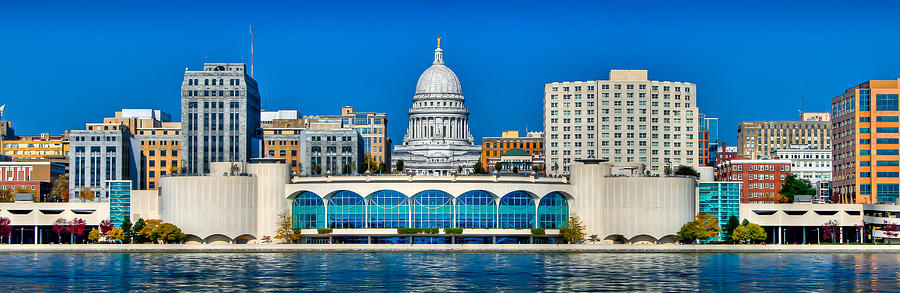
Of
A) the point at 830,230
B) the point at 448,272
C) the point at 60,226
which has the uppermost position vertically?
the point at 60,226

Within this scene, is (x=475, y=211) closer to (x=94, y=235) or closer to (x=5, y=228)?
(x=94, y=235)

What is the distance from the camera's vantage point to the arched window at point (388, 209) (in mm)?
181125

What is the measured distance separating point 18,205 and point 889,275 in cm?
11703

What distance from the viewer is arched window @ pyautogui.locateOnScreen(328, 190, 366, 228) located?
7146 inches

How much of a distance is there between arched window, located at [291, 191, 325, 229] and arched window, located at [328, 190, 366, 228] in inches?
52.3

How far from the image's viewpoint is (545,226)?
184500 mm

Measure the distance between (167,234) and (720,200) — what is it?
74.3 meters

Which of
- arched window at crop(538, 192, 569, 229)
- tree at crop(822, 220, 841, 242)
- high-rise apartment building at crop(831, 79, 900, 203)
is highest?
high-rise apartment building at crop(831, 79, 900, 203)

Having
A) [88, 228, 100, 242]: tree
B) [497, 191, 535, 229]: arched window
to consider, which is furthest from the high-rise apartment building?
[88, 228, 100, 242]: tree

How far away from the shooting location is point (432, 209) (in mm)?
181875

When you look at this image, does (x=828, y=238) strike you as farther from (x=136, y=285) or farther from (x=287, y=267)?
(x=136, y=285)

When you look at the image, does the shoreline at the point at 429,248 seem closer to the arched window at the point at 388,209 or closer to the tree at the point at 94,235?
the tree at the point at 94,235

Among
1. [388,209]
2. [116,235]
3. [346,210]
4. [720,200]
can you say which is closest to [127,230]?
[116,235]

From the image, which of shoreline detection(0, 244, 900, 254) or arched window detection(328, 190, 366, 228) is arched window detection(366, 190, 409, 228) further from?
shoreline detection(0, 244, 900, 254)
